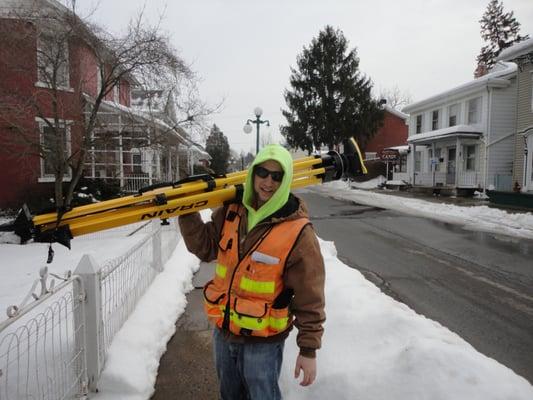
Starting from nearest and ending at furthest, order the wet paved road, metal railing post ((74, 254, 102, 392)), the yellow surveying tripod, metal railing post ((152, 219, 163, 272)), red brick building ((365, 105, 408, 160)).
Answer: the yellow surveying tripod < metal railing post ((74, 254, 102, 392)) < the wet paved road < metal railing post ((152, 219, 163, 272)) < red brick building ((365, 105, 408, 160))

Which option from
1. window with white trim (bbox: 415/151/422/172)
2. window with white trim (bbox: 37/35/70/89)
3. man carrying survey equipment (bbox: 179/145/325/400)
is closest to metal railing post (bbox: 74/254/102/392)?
man carrying survey equipment (bbox: 179/145/325/400)

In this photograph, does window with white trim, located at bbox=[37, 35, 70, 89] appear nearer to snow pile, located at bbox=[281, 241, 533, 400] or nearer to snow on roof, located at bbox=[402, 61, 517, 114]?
snow pile, located at bbox=[281, 241, 533, 400]

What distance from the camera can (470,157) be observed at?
22906mm

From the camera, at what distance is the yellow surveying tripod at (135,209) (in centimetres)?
207

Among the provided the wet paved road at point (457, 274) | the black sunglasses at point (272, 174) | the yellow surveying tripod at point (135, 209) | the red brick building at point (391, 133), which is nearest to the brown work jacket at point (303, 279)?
the black sunglasses at point (272, 174)

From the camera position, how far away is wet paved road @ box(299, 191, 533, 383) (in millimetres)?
4348

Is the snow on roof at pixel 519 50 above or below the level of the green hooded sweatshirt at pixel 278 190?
above

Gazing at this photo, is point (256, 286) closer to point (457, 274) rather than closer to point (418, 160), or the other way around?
point (457, 274)

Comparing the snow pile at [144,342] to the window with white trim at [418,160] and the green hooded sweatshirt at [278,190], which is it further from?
the window with white trim at [418,160]

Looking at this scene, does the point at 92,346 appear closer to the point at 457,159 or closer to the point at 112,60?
the point at 112,60

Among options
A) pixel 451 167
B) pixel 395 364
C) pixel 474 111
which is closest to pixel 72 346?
pixel 395 364

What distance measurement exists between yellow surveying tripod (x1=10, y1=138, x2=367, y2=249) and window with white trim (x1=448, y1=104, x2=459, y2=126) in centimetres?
2471

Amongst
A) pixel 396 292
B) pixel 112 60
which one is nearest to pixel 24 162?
pixel 112 60

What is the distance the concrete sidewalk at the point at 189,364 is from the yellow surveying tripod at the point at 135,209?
4.96 feet
